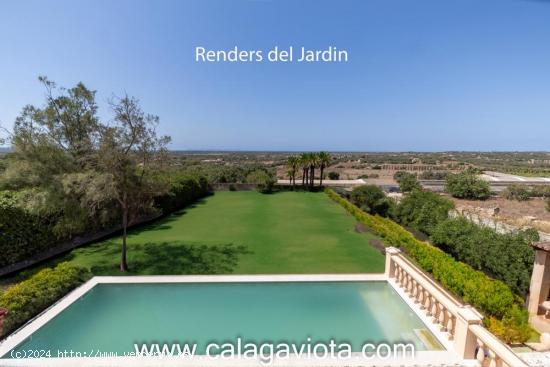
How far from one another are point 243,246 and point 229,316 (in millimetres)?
5768

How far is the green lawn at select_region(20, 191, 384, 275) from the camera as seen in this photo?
9.71m

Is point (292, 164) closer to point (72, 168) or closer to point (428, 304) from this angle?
point (72, 168)

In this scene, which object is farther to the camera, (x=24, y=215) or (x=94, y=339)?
(x=24, y=215)

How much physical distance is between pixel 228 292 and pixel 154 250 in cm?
515

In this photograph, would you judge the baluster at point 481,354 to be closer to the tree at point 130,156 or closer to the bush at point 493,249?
the bush at point 493,249

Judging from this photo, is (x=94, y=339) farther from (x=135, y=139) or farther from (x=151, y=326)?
(x=135, y=139)

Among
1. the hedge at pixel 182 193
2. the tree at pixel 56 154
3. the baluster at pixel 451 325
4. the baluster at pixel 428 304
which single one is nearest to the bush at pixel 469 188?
the hedge at pixel 182 193

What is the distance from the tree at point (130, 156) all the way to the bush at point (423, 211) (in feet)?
43.0

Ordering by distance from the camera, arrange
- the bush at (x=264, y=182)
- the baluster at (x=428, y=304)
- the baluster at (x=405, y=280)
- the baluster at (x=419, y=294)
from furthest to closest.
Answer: the bush at (x=264, y=182) < the baluster at (x=405, y=280) < the baluster at (x=419, y=294) < the baluster at (x=428, y=304)

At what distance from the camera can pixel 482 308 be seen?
701cm

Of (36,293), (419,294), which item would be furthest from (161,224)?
(419,294)

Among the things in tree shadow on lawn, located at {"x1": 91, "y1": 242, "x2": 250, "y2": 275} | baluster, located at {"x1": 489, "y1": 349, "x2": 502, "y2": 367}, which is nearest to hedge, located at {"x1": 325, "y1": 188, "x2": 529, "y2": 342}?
baluster, located at {"x1": 489, "y1": 349, "x2": 502, "y2": 367}

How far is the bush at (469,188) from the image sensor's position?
36678 mm

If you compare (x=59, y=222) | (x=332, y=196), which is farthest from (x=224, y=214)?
(x=332, y=196)
